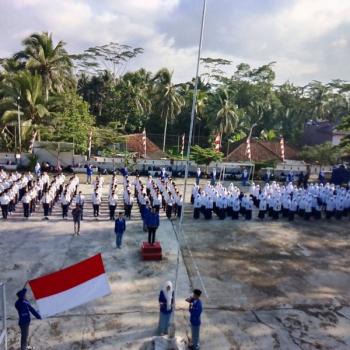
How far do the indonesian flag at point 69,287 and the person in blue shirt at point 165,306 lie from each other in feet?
4.34

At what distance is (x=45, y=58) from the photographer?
1038 inches

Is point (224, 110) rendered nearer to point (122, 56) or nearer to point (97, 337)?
point (122, 56)

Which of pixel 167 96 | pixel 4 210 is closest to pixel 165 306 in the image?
pixel 4 210

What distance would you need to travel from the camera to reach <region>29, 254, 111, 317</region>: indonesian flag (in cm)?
586

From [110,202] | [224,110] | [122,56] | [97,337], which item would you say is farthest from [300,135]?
[97,337]

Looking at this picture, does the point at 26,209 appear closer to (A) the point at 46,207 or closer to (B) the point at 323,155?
Answer: (A) the point at 46,207

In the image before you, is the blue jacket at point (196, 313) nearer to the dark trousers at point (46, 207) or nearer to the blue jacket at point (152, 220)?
the blue jacket at point (152, 220)

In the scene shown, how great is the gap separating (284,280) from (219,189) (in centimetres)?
686

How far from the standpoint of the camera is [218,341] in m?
7.42

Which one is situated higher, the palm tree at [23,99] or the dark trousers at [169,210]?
the palm tree at [23,99]

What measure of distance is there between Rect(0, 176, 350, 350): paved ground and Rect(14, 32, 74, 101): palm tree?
46.0ft

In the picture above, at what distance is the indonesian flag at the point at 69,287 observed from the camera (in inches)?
231

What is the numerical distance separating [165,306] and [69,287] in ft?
6.03

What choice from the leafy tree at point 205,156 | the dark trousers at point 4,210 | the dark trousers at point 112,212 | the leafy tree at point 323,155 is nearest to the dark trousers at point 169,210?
the dark trousers at point 112,212
